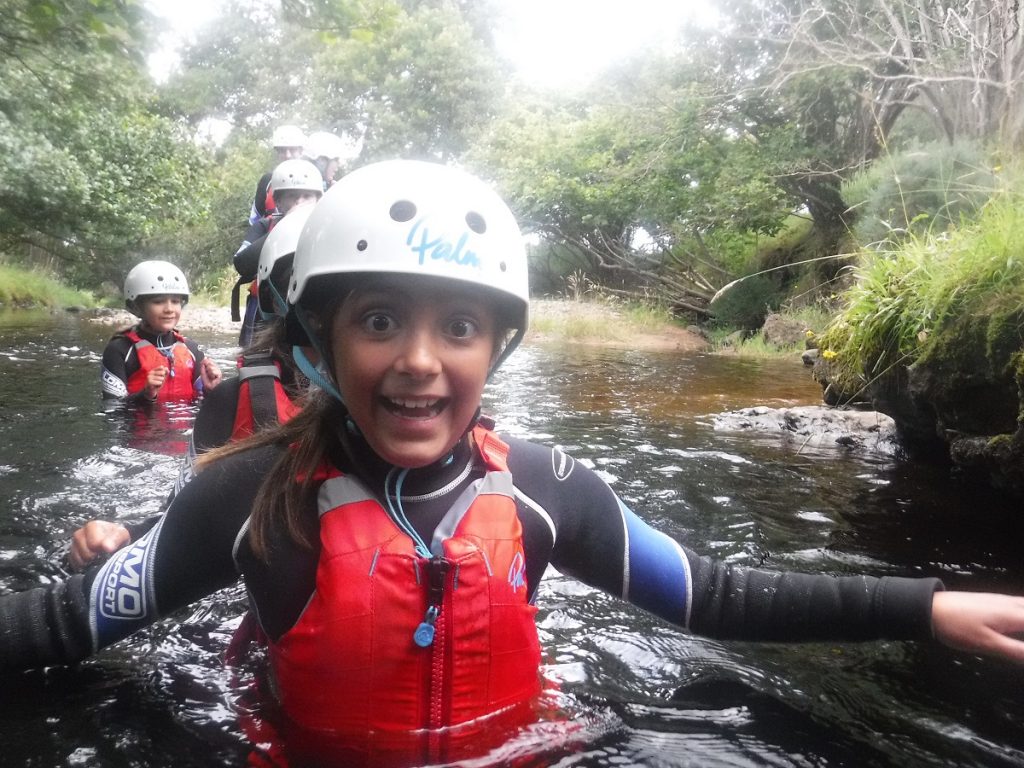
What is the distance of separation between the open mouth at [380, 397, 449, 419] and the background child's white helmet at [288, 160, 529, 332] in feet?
0.88

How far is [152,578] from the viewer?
1.83 m

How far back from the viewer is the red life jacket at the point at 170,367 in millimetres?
6273

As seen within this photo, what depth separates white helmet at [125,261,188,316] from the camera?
6137mm

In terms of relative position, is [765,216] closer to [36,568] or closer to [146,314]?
[146,314]

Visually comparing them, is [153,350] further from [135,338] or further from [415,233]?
[415,233]

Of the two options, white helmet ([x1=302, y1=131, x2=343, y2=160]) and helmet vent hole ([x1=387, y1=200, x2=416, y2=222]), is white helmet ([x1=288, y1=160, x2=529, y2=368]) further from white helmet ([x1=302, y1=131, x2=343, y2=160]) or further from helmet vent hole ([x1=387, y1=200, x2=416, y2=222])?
white helmet ([x1=302, y1=131, x2=343, y2=160])

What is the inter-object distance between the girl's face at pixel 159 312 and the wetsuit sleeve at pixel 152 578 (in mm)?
4898

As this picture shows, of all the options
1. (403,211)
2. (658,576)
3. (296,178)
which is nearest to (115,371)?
(296,178)

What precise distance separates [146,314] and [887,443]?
5429 mm

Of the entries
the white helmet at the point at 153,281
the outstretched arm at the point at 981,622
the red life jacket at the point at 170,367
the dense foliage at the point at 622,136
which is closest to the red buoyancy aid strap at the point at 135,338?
the red life jacket at the point at 170,367

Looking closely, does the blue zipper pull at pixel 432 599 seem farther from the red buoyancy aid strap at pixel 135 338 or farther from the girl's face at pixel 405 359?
the red buoyancy aid strap at pixel 135 338

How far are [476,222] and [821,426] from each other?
449 centimetres

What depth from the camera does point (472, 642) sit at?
180 centimetres

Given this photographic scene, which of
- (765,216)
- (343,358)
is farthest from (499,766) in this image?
(765,216)
